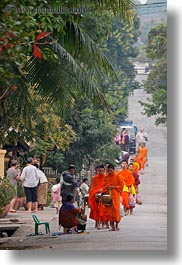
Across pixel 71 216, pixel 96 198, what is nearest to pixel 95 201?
pixel 96 198

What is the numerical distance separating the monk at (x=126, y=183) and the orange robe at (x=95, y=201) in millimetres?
317

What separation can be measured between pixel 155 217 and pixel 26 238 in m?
1.81

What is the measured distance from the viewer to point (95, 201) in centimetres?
1140

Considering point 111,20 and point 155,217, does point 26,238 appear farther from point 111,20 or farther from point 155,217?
point 111,20

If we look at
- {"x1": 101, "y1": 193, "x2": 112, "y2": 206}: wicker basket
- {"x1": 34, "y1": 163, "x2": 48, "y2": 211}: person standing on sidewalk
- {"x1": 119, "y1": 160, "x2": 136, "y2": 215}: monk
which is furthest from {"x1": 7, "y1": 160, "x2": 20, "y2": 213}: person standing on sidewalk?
{"x1": 119, "y1": 160, "x2": 136, "y2": 215}: monk

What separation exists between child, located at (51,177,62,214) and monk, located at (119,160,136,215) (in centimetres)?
87

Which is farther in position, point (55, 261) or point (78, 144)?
point (78, 144)

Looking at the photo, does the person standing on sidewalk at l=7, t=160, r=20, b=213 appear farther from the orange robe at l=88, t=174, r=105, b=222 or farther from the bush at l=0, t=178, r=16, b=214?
the orange robe at l=88, t=174, r=105, b=222

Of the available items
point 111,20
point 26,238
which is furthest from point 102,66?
point 26,238

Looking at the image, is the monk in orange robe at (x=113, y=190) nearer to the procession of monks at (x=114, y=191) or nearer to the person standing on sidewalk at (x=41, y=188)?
the procession of monks at (x=114, y=191)

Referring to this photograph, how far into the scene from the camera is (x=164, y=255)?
34.0 ft

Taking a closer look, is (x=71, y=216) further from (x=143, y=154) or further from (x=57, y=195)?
(x=143, y=154)

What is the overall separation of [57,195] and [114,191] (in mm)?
794

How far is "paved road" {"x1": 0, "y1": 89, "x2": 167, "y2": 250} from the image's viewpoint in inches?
416
